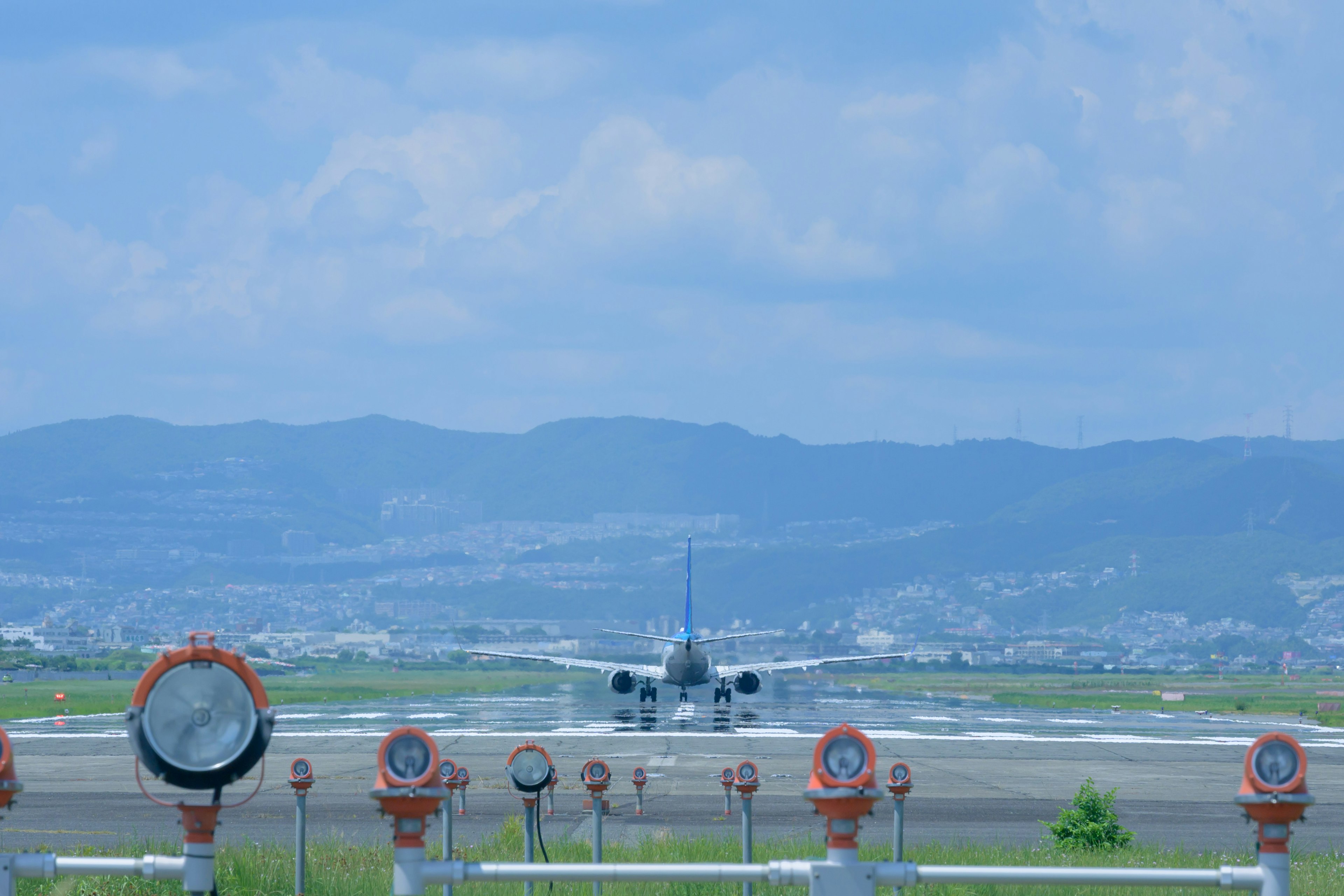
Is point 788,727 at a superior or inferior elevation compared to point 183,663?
inferior

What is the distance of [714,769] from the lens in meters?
35.4

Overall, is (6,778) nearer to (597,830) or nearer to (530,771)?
(530,771)

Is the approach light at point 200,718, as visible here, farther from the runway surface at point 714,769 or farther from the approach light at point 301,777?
the runway surface at point 714,769

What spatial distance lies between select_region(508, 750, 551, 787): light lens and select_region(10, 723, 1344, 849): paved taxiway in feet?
31.4

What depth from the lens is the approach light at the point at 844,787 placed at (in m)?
7.48

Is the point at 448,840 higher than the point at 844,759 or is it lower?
lower

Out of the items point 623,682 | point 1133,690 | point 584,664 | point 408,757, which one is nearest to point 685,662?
point 623,682

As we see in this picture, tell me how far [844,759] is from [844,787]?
1.05 ft

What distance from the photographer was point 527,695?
87125mm

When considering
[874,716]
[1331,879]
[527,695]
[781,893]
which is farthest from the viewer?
[527,695]

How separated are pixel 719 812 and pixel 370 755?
51.0 ft

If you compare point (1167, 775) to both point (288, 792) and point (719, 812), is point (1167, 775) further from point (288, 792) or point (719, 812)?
point (288, 792)

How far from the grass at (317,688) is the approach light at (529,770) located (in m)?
23.5

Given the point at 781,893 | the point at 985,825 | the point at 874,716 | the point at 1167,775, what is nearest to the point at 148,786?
the point at 985,825
